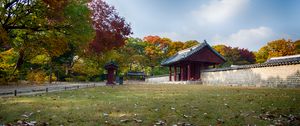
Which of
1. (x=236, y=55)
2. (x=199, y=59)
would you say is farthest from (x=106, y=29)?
(x=236, y=55)

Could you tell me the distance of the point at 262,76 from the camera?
2262cm

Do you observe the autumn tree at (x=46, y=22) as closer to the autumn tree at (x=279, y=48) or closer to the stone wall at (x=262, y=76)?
the stone wall at (x=262, y=76)

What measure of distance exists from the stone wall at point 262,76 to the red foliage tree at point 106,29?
1464 centimetres

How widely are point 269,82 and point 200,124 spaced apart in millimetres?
17810

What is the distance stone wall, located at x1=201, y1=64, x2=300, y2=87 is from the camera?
1933cm

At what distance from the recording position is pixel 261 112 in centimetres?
777

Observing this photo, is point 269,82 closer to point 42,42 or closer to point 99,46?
point 42,42

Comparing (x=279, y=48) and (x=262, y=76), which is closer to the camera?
(x=262, y=76)

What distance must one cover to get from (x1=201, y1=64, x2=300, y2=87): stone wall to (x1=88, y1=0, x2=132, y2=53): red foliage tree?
14.6 metres

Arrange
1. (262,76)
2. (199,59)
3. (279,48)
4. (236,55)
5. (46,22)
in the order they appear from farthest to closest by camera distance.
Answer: (236,55) → (279,48) → (199,59) → (262,76) → (46,22)

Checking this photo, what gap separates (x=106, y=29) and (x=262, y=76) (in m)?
22.5

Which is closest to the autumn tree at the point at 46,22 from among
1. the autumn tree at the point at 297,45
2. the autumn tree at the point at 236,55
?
the autumn tree at the point at 236,55

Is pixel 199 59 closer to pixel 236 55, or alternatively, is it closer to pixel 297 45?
pixel 236 55

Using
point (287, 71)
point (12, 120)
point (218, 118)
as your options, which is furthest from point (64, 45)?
point (287, 71)
